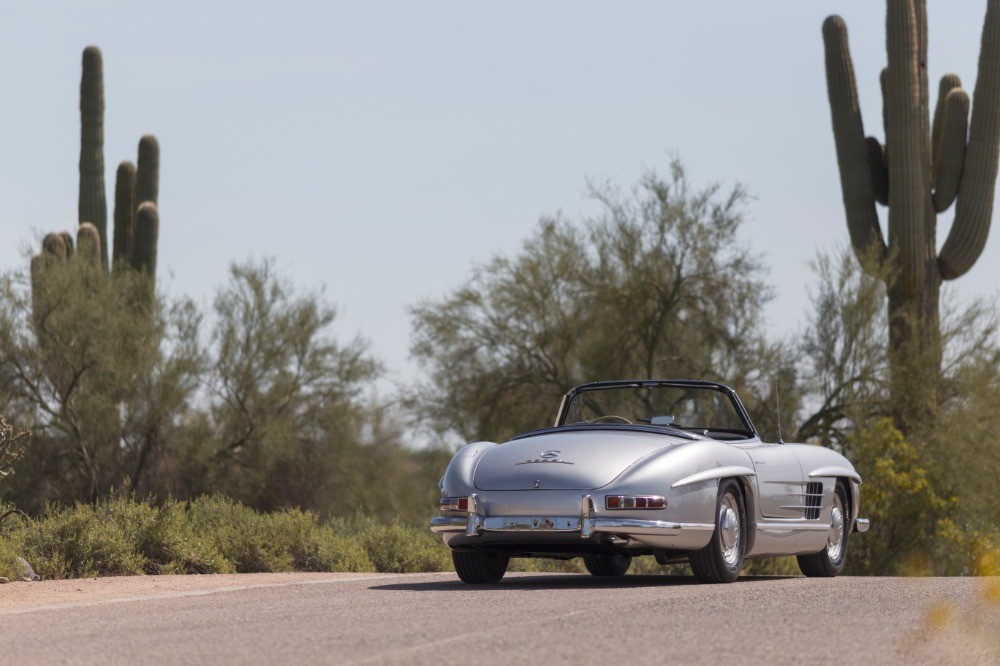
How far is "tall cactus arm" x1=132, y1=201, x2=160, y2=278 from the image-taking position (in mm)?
36625

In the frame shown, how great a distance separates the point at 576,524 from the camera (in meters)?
9.83

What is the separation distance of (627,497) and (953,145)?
24636mm

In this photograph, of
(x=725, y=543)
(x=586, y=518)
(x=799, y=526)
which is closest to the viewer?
(x=586, y=518)

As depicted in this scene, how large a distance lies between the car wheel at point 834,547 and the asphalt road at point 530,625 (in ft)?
5.59

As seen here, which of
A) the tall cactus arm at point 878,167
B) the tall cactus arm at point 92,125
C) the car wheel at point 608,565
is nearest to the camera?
the car wheel at point 608,565

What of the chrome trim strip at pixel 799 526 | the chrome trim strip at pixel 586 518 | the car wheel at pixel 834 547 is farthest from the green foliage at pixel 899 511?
the chrome trim strip at pixel 586 518

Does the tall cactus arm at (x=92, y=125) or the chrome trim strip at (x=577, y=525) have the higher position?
the tall cactus arm at (x=92, y=125)

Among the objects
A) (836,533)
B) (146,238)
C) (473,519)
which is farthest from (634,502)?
(146,238)

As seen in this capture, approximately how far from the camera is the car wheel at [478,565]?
1096 cm

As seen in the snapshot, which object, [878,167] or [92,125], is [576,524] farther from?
[92,125]

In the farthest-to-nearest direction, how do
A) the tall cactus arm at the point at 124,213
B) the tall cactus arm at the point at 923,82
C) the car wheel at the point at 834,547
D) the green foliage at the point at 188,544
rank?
the tall cactus arm at the point at 124,213, the tall cactus arm at the point at 923,82, the green foliage at the point at 188,544, the car wheel at the point at 834,547

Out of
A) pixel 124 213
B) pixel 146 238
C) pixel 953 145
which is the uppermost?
pixel 953 145

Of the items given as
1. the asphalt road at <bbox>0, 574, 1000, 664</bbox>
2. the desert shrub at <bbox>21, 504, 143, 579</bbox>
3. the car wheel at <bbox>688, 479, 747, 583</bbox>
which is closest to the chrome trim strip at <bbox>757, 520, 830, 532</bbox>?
the car wheel at <bbox>688, 479, 747, 583</bbox>

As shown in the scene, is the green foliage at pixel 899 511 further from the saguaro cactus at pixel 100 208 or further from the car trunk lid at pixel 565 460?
the car trunk lid at pixel 565 460
